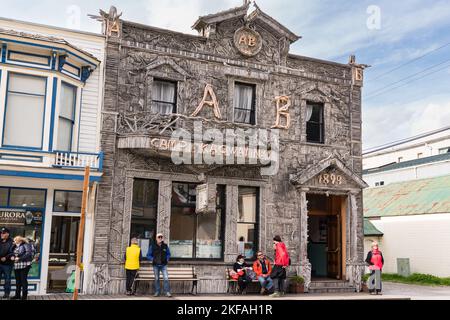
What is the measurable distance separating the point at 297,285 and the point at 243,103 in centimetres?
664

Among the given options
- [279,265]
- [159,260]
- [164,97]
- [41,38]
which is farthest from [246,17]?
[159,260]

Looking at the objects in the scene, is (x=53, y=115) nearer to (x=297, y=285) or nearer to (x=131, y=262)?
(x=131, y=262)

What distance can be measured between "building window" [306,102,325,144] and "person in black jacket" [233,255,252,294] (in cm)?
546

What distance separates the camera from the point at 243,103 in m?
18.6

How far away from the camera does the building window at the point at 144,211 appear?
53.8 ft

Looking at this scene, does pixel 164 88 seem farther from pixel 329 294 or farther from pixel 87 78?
pixel 329 294

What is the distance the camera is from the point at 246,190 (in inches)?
715

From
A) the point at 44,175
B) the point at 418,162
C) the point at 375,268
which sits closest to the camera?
the point at 44,175

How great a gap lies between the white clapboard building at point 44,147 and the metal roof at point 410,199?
1674 cm

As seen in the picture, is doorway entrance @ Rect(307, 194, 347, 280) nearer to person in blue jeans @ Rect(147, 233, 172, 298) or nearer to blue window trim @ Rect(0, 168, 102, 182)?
person in blue jeans @ Rect(147, 233, 172, 298)

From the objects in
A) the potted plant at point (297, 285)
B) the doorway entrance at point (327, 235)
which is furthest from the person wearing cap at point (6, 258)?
the doorway entrance at point (327, 235)

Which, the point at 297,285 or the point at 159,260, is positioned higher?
the point at 159,260

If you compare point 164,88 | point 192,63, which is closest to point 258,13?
point 192,63

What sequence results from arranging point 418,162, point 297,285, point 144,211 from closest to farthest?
point 144,211
point 297,285
point 418,162
